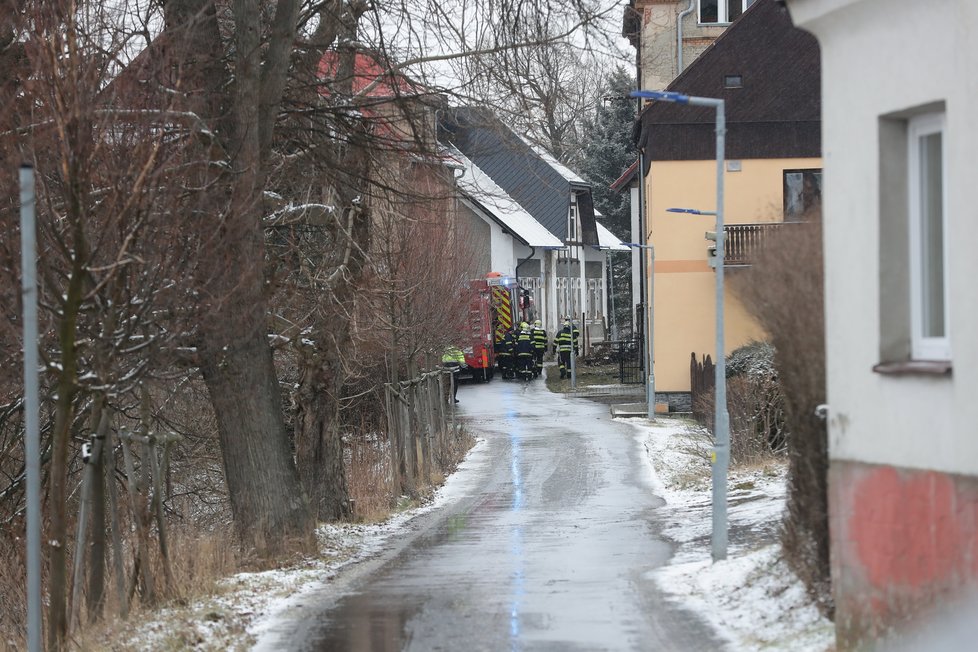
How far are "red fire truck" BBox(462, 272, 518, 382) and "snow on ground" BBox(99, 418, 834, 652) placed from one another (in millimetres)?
23715

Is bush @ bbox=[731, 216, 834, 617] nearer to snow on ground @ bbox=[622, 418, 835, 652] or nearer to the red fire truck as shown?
snow on ground @ bbox=[622, 418, 835, 652]

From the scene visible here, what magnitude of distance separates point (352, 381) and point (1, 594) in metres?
13.8

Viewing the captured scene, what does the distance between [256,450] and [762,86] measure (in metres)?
24.2

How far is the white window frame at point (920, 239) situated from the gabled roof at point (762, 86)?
27.6 m

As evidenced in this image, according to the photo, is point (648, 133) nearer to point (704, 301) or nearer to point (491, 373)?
point (704, 301)

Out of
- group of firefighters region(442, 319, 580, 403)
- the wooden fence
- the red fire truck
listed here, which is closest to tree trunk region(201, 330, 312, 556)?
the wooden fence

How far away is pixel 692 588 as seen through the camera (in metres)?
11.4

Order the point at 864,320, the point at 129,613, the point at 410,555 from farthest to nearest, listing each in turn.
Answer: the point at 410,555
the point at 129,613
the point at 864,320

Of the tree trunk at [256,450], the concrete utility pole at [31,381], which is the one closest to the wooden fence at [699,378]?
the tree trunk at [256,450]

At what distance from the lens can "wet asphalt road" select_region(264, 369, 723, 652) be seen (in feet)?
31.5

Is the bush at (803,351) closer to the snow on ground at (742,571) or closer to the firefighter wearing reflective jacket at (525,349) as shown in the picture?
the snow on ground at (742,571)

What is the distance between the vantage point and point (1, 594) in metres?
15.1

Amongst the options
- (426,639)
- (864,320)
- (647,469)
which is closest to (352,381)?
(647,469)

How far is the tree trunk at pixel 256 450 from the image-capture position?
1416 centimetres
